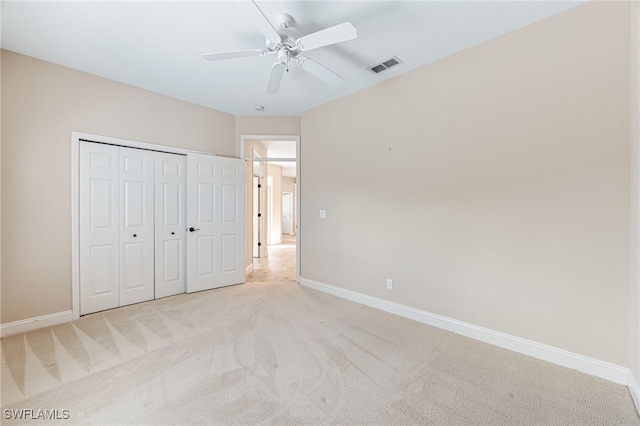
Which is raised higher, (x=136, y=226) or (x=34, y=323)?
(x=136, y=226)

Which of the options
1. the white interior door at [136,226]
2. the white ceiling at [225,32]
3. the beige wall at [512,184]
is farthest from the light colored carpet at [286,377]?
the white ceiling at [225,32]

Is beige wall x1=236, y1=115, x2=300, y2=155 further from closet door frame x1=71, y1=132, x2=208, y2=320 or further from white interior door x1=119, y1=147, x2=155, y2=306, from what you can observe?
closet door frame x1=71, y1=132, x2=208, y2=320

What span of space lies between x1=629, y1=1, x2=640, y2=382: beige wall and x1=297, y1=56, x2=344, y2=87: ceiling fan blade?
2.06 meters

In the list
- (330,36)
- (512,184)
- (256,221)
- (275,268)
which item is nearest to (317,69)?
(330,36)

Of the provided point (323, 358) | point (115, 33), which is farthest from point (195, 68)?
point (323, 358)

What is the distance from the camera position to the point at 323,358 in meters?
2.23

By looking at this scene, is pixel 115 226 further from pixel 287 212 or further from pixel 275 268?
pixel 287 212

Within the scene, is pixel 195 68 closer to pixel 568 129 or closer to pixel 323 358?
pixel 323 358

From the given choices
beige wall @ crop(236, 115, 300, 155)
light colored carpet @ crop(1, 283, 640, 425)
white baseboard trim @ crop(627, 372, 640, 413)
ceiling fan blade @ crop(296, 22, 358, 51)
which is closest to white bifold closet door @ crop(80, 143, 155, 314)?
light colored carpet @ crop(1, 283, 640, 425)

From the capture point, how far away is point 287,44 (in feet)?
7.11

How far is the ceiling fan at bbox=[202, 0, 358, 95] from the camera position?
1.90 metres

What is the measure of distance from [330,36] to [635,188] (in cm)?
233

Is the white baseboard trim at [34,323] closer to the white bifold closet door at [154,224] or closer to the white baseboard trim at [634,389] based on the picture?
the white bifold closet door at [154,224]

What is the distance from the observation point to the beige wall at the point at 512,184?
77.5 inches
